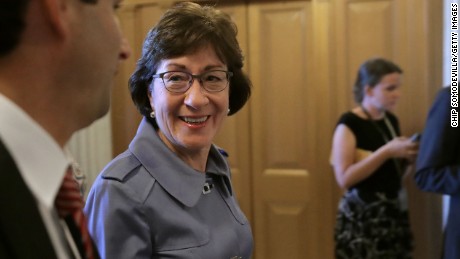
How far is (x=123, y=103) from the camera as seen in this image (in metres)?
3.20

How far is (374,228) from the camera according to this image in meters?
2.10

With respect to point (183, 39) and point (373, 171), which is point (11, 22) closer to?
point (183, 39)

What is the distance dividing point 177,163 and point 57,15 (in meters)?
0.60

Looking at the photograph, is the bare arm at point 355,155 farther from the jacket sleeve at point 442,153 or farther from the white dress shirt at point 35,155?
the white dress shirt at point 35,155

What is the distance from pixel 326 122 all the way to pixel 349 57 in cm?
36

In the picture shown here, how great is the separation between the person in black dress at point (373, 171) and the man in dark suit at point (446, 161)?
279mm

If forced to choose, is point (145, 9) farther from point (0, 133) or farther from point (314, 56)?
point (0, 133)

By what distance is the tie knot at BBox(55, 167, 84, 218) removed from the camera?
591mm

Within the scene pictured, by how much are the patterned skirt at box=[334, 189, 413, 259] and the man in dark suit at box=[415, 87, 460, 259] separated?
0.29m

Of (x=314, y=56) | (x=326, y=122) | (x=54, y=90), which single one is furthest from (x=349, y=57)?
(x=54, y=90)

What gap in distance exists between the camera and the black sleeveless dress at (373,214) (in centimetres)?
211

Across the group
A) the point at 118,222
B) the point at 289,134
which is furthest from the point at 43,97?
the point at 289,134

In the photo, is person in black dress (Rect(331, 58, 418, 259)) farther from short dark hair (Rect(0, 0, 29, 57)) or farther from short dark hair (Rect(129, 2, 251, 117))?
short dark hair (Rect(0, 0, 29, 57))

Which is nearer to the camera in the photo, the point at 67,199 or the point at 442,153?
the point at 67,199
